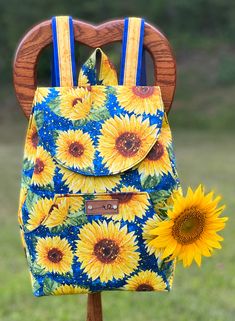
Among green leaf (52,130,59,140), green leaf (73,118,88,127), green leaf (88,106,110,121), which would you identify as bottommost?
green leaf (52,130,59,140)

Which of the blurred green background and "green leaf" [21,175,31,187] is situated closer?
"green leaf" [21,175,31,187]

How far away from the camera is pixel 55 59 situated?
1819 mm

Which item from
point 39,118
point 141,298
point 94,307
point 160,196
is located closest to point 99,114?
point 39,118

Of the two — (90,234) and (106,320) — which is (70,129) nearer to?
(90,234)

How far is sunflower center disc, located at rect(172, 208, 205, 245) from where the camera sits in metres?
1.70

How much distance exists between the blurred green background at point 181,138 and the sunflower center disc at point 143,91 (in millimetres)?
335

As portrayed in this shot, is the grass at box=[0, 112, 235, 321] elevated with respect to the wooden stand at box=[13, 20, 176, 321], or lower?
lower

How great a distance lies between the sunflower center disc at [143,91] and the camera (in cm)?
179

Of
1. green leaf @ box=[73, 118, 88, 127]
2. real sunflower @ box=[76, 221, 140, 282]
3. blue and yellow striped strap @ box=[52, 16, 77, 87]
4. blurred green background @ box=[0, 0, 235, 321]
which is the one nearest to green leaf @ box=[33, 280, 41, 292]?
real sunflower @ box=[76, 221, 140, 282]

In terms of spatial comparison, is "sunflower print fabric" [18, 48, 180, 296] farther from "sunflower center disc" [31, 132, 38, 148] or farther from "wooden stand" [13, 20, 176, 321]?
"wooden stand" [13, 20, 176, 321]

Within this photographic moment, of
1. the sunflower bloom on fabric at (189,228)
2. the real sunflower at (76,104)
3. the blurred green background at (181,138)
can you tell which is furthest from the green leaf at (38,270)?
the blurred green background at (181,138)

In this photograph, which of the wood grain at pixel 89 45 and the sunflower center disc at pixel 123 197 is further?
the wood grain at pixel 89 45

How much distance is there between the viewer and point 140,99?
1.79 meters

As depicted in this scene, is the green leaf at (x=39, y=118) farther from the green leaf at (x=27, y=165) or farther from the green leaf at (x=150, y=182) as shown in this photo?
the green leaf at (x=150, y=182)
